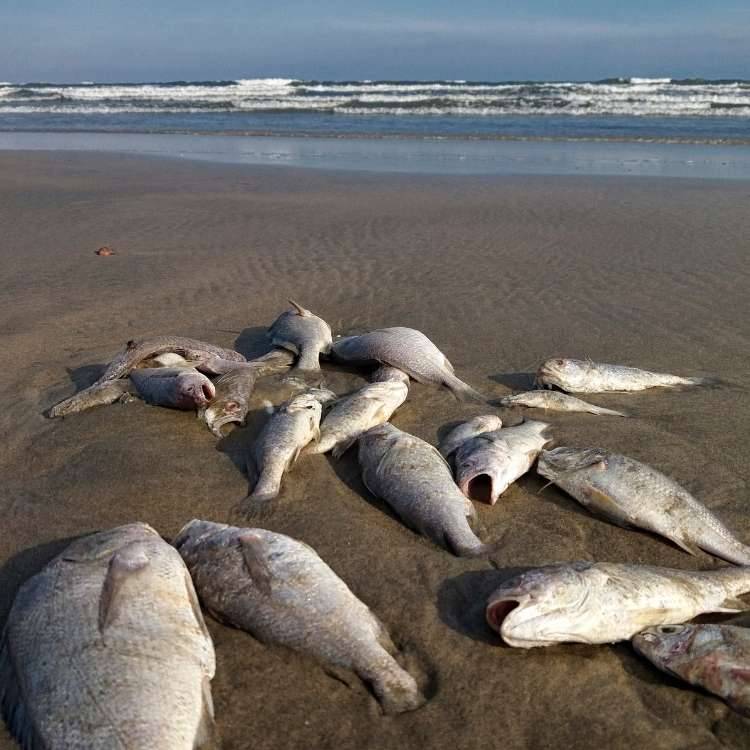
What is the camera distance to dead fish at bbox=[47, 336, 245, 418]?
5.88 metres

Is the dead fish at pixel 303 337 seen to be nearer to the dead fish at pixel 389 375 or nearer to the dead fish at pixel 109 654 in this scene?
the dead fish at pixel 389 375

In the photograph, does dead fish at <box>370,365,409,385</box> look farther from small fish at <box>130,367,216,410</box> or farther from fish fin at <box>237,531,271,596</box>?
fish fin at <box>237,531,271,596</box>

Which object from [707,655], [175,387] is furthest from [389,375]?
[707,655]

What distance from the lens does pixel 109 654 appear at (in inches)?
120

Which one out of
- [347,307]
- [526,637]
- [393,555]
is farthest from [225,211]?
[526,637]

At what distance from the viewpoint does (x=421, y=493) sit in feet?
14.6

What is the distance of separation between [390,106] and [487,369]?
32.3 m

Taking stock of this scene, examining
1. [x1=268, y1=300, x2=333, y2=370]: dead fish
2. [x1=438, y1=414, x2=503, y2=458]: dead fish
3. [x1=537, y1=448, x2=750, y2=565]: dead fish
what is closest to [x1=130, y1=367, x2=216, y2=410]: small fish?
[x1=268, y1=300, x2=333, y2=370]: dead fish

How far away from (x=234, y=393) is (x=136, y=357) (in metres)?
1.06

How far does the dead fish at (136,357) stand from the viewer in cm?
588

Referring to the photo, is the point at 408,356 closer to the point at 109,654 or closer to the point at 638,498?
the point at 638,498

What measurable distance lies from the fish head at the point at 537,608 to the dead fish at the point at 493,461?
4.04 ft

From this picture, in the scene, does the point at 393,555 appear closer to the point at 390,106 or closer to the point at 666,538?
the point at 666,538

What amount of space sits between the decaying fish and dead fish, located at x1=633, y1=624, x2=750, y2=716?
10.3 ft
